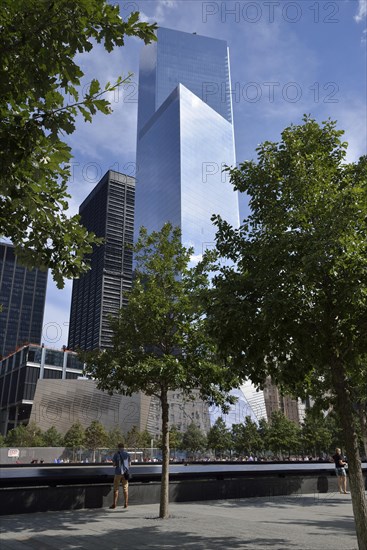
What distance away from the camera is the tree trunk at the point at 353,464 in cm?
707

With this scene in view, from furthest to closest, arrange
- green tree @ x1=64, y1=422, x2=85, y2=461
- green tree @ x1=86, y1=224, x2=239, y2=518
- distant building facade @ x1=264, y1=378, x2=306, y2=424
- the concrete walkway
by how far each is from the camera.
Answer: distant building facade @ x1=264, y1=378, x2=306, y2=424, green tree @ x1=64, y1=422, x2=85, y2=461, green tree @ x1=86, y1=224, x2=239, y2=518, the concrete walkway

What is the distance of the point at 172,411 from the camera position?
387 ft

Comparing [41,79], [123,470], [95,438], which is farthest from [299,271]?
[95,438]

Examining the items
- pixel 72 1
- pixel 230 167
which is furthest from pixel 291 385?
pixel 72 1

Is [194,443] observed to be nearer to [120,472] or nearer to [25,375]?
[25,375]

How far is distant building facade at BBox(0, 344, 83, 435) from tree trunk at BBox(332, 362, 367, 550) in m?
121

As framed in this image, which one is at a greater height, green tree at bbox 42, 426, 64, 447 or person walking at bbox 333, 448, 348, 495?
green tree at bbox 42, 426, 64, 447

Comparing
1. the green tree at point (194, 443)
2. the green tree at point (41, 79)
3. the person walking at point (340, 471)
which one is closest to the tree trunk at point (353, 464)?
the green tree at point (41, 79)

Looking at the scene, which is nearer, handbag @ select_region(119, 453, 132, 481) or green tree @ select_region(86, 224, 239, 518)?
green tree @ select_region(86, 224, 239, 518)

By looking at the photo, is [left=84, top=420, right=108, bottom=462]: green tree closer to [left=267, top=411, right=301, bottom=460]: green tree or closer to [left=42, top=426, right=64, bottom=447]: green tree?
[left=42, top=426, right=64, bottom=447]: green tree

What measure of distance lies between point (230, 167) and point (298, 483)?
1486cm

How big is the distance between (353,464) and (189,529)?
445cm

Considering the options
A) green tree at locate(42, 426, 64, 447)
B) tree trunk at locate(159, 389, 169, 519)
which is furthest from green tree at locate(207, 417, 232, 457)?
tree trunk at locate(159, 389, 169, 519)

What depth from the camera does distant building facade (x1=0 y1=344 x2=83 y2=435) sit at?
12375cm
